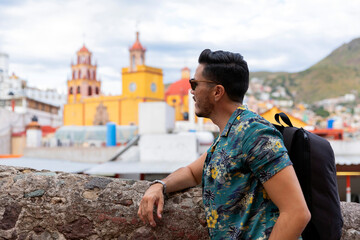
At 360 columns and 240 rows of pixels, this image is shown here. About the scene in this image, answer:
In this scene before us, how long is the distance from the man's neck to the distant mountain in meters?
117

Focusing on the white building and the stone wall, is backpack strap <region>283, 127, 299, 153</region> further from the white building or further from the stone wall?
the white building

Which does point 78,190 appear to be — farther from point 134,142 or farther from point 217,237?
point 134,142

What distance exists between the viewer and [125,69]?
41.6 m

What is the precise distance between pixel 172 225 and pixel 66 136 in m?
27.9

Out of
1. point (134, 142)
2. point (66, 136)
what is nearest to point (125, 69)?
point (66, 136)

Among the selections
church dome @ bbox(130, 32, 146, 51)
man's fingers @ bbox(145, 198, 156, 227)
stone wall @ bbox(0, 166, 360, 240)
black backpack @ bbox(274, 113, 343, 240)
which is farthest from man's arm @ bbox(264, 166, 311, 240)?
church dome @ bbox(130, 32, 146, 51)

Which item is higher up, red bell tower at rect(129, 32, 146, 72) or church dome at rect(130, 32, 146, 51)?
church dome at rect(130, 32, 146, 51)

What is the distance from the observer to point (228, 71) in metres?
1.60

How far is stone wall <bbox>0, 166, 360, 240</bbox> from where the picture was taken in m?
2.17

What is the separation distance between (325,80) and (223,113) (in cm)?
11991

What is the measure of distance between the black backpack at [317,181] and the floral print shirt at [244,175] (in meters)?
0.14

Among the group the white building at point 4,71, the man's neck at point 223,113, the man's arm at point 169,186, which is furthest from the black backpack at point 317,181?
the white building at point 4,71

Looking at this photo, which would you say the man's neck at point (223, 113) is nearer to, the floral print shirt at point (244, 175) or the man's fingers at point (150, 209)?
the floral print shirt at point (244, 175)

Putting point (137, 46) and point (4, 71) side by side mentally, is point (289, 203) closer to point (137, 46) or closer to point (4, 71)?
point (137, 46)
